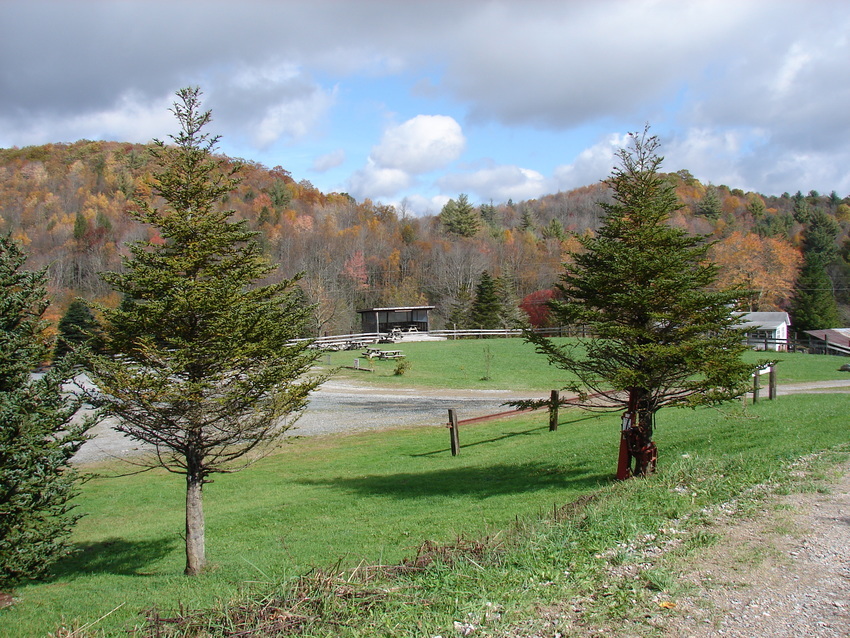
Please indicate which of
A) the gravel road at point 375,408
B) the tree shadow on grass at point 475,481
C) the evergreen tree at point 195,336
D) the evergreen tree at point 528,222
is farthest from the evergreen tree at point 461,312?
the evergreen tree at point 195,336

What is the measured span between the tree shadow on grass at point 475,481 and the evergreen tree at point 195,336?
4188 mm

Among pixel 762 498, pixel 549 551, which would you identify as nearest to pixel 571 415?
pixel 762 498

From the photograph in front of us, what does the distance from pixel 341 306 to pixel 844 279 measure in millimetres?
74543

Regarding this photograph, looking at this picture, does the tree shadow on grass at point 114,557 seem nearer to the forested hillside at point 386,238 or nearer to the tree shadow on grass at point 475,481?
the tree shadow on grass at point 475,481

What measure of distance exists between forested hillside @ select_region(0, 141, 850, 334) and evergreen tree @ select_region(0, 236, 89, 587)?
1764 inches

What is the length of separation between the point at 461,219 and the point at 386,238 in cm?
1380

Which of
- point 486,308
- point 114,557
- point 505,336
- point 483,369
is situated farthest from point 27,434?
point 486,308

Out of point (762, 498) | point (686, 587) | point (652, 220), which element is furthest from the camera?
point (652, 220)

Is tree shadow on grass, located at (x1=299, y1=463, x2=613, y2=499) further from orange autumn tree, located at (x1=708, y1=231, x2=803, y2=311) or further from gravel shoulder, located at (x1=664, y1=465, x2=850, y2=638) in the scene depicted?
orange autumn tree, located at (x1=708, y1=231, x2=803, y2=311)

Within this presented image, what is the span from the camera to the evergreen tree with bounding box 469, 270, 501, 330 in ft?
208

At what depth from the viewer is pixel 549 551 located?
20.0ft

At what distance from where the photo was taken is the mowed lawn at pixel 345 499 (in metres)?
8.47

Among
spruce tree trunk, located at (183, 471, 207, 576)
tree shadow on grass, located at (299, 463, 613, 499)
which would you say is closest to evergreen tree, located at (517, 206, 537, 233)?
tree shadow on grass, located at (299, 463, 613, 499)

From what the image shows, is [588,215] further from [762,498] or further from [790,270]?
[762,498]
